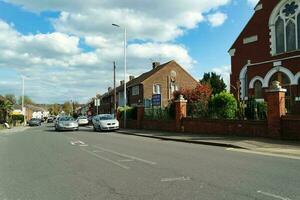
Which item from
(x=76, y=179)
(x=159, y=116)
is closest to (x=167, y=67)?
(x=159, y=116)

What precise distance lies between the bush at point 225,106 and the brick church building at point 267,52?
526 cm

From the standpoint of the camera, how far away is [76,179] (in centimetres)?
1024

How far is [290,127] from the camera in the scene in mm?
19500

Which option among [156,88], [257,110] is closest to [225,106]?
[257,110]

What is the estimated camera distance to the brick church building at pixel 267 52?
2970 centimetres

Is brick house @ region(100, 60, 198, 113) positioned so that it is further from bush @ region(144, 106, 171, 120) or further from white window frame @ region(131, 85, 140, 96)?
bush @ region(144, 106, 171, 120)

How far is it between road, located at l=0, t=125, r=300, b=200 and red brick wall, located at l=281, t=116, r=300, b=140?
5.33 m

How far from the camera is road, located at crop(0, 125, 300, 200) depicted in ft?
27.0

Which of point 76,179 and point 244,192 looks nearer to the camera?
point 244,192

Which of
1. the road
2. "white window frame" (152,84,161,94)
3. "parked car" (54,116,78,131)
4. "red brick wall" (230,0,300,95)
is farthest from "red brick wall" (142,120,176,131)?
"white window frame" (152,84,161,94)

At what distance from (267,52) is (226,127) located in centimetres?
1077

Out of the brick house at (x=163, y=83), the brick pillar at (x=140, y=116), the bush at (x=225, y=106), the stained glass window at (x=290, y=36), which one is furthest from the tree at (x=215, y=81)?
the bush at (x=225, y=106)

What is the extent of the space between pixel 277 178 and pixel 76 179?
4847 millimetres

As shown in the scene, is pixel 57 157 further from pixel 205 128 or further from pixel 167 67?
pixel 167 67
